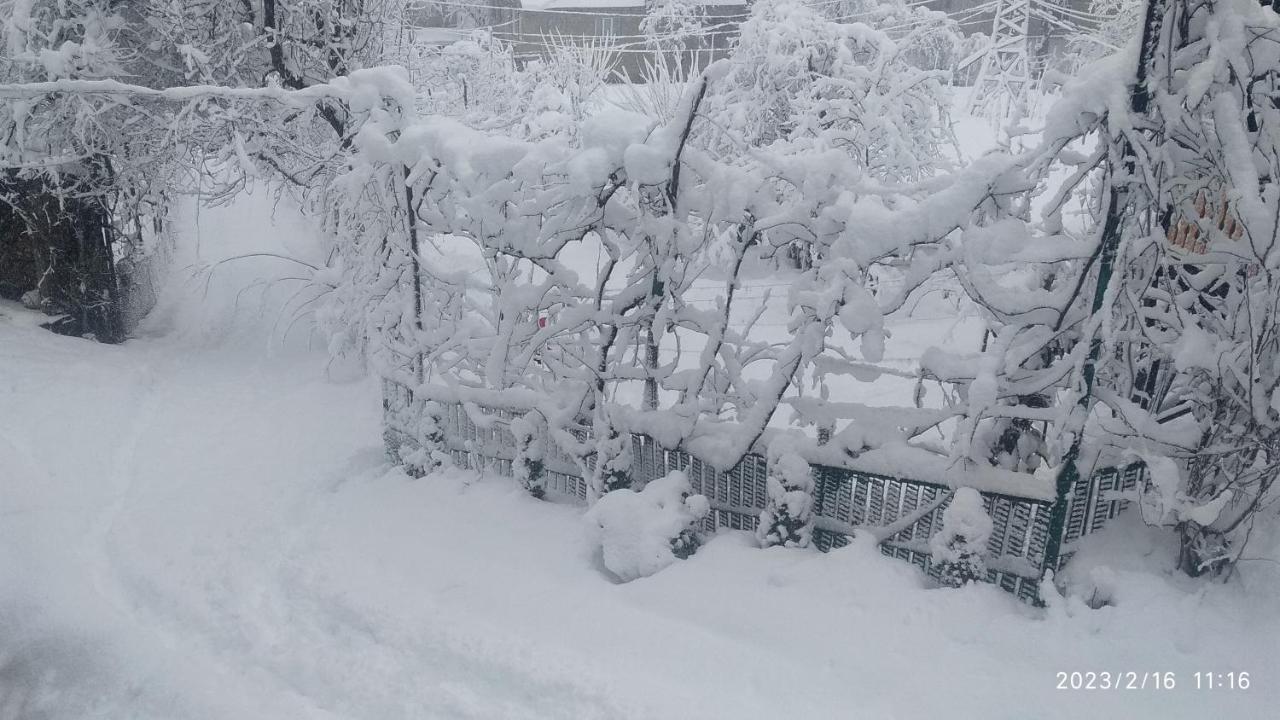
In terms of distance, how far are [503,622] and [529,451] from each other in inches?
54.9

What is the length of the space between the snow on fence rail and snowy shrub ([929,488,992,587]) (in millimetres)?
130

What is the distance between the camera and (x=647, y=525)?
4.41 metres

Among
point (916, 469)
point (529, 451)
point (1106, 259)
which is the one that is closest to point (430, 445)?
point (529, 451)

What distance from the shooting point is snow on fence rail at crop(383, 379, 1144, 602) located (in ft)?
13.0

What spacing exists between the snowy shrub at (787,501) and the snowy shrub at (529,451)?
1600mm

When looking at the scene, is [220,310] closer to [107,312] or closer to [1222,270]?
[107,312]

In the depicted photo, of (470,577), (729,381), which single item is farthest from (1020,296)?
(470,577)

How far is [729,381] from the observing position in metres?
4.78

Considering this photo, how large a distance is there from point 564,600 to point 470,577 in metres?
0.65

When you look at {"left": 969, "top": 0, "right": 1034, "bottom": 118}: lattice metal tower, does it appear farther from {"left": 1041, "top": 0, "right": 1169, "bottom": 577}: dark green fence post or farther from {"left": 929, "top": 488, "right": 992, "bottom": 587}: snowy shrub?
{"left": 929, "top": 488, "right": 992, "bottom": 587}: snowy shrub

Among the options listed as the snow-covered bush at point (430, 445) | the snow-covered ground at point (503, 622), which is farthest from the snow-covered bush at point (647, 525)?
the snow-covered bush at point (430, 445)

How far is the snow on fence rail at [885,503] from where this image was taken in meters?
3.98

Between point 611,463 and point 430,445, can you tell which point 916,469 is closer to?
point 611,463
